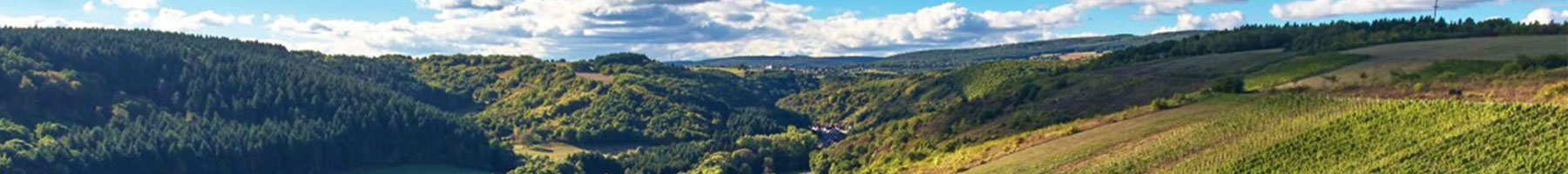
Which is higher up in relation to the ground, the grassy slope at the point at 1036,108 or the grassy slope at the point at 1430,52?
the grassy slope at the point at 1430,52

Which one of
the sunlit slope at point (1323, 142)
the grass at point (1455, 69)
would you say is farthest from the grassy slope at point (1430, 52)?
the sunlit slope at point (1323, 142)

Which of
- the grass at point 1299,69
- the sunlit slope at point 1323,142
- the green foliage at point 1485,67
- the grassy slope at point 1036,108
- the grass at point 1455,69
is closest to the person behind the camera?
the sunlit slope at point 1323,142

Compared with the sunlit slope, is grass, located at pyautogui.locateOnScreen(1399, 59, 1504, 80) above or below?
above

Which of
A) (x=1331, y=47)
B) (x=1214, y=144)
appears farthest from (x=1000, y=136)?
(x=1331, y=47)

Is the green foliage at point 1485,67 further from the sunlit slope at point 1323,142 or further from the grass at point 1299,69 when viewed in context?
the sunlit slope at point 1323,142

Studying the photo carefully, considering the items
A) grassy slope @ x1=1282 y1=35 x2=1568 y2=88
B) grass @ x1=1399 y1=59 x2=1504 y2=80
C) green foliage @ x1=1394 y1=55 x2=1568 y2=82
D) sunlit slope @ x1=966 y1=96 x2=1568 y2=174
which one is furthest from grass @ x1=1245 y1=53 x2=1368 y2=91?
sunlit slope @ x1=966 y1=96 x2=1568 y2=174

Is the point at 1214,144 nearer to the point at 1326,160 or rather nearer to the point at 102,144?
the point at 1326,160

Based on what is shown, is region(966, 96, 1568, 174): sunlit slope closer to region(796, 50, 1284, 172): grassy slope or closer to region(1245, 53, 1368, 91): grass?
region(796, 50, 1284, 172): grassy slope
